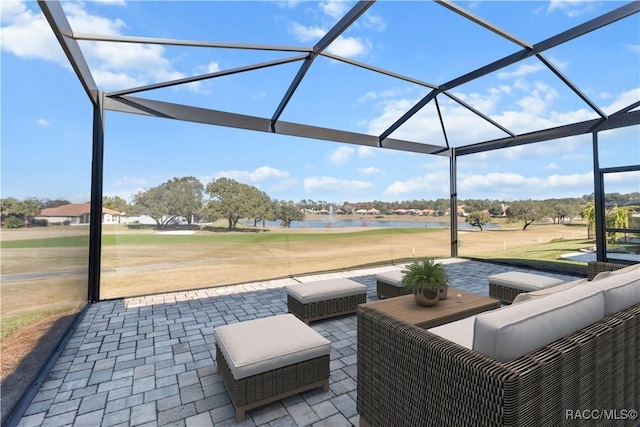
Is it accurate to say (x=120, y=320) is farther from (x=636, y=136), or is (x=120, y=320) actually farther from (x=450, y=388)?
(x=636, y=136)

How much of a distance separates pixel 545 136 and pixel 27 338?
27.2 ft

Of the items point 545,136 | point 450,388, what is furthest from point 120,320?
point 545,136

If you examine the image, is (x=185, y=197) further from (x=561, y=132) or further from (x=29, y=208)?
(x=561, y=132)

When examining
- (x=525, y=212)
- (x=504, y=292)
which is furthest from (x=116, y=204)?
(x=525, y=212)

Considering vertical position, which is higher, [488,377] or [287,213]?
[287,213]

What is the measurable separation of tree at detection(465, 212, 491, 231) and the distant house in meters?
8.24

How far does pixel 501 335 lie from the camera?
1.13 metres

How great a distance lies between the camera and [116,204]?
15.0 ft

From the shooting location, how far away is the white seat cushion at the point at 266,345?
1890 mm

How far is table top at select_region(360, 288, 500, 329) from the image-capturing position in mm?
2363

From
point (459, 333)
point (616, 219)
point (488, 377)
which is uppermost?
point (616, 219)

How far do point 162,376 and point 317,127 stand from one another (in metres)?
4.64

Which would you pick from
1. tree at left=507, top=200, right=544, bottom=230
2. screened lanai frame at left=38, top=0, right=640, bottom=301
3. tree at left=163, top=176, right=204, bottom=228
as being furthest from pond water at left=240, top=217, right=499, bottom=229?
screened lanai frame at left=38, top=0, right=640, bottom=301

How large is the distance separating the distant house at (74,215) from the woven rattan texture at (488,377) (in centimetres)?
308
